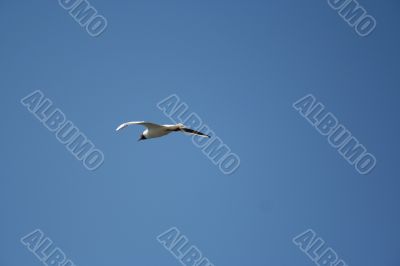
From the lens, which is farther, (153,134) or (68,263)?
(68,263)

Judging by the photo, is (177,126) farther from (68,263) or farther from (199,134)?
(68,263)

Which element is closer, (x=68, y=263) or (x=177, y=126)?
(x=177, y=126)

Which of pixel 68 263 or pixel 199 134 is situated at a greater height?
pixel 199 134

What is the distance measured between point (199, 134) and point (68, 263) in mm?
16348

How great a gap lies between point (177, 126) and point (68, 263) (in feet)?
54.4

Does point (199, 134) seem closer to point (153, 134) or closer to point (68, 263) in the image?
point (153, 134)

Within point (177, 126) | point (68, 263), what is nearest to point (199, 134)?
point (177, 126)

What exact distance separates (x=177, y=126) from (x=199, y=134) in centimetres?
92

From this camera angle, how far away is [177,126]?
85.6 ft

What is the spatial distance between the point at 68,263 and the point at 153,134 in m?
15.4

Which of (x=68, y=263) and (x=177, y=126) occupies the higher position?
(x=177, y=126)

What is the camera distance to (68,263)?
39.9 m

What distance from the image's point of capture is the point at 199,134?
26.6m

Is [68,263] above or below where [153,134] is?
below
